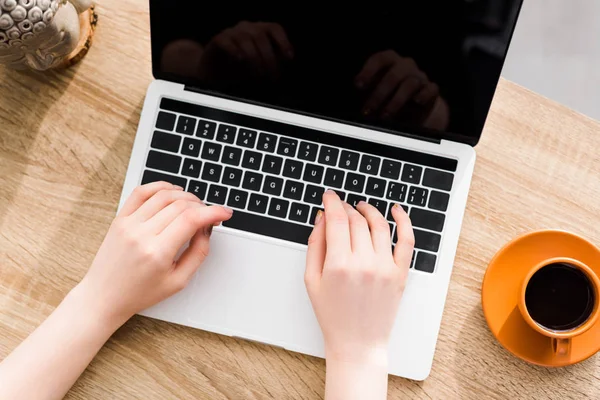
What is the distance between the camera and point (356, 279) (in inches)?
25.6

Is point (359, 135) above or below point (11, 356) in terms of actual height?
above

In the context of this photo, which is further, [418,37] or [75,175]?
[75,175]

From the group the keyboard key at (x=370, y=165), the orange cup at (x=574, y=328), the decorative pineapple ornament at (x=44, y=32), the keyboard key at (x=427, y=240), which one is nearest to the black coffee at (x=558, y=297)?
the orange cup at (x=574, y=328)

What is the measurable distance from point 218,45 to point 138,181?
19cm

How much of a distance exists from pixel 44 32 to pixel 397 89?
39 cm

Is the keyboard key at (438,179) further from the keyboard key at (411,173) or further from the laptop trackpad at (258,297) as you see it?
the laptop trackpad at (258,297)

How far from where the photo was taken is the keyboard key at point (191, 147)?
0.71 meters

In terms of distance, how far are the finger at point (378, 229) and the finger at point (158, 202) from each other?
20 cm

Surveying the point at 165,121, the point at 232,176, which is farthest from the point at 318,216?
the point at 165,121

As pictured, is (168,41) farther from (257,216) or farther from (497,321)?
(497,321)

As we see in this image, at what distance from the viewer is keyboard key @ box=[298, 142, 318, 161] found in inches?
27.8

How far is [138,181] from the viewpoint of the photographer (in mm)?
709

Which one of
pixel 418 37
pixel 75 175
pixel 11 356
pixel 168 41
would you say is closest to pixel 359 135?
pixel 418 37

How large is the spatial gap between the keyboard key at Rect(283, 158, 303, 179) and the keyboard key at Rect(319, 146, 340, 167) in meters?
0.03
